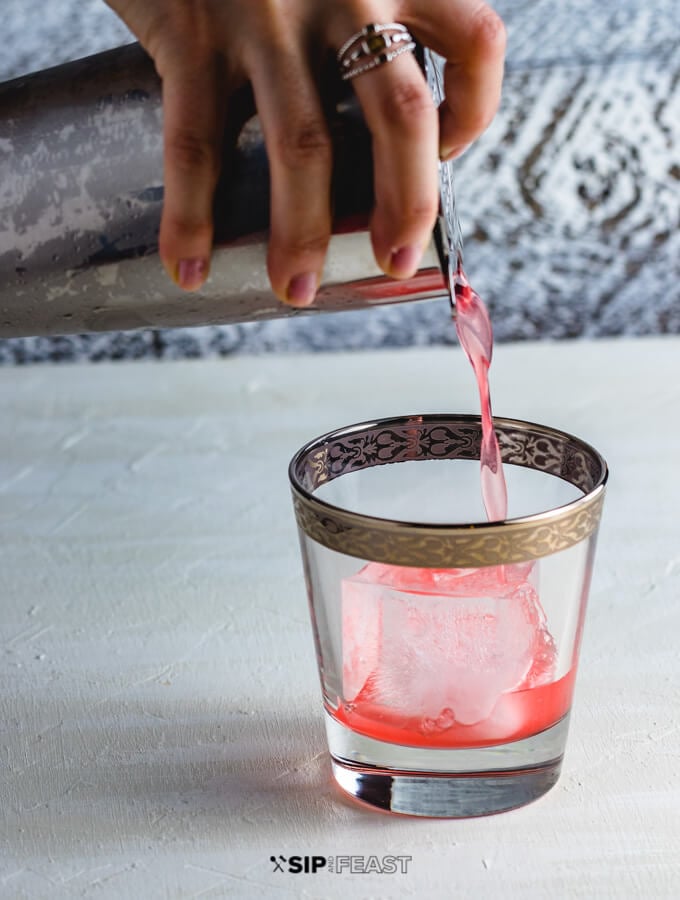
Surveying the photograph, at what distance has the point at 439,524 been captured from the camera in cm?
37

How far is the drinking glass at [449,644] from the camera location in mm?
384

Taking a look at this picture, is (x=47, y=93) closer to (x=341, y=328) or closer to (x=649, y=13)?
(x=341, y=328)

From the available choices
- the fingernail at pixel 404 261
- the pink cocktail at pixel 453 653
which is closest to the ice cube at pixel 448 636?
the pink cocktail at pixel 453 653

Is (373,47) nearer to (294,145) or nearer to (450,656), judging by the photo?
(294,145)

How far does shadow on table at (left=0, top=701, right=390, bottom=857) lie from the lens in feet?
1.36

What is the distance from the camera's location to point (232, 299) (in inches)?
17.1

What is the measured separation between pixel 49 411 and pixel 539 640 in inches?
22.8

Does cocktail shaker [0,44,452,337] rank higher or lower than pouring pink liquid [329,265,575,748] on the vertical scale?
higher

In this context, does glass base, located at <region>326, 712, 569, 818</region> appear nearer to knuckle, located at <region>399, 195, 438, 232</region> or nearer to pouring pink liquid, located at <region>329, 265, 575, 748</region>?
pouring pink liquid, located at <region>329, 265, 575, 748</region>

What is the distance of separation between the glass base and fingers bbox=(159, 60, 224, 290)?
20 centimetres

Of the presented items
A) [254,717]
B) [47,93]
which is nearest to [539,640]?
[254,717]

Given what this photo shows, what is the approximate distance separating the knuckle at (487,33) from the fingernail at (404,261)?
0.32 feet

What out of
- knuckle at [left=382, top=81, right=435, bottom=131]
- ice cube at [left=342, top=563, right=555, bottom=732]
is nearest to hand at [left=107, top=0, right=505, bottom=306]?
knuckle at [left=382, top=81, right=435, bottom=131]

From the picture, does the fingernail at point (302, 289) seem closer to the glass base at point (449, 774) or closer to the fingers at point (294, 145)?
the fingers at point (294, 145)
